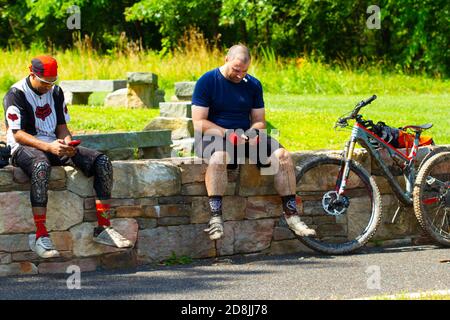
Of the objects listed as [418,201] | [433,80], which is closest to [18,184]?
[418,201]

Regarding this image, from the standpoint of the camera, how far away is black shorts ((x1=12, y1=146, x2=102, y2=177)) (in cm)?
776

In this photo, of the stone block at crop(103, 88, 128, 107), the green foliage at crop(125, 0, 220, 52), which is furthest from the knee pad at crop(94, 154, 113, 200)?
the green foliage at crop(125, 0, 220, 52)

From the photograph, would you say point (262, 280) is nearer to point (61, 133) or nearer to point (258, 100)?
point (258, 100)

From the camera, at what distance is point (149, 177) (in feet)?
27.3

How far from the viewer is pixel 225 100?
8.53 metres

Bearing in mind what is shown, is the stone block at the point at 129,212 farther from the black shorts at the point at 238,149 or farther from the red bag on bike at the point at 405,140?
the red bag on bike at the point at 405,140

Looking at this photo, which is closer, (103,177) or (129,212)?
(103,177)

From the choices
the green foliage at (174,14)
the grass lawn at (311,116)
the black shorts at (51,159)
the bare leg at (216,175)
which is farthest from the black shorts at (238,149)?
the green foliage at (174,14)

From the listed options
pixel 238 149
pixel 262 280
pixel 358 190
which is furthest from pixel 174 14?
pixel 262 280

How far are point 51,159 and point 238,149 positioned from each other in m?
1.45

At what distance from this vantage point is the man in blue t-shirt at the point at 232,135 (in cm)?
830

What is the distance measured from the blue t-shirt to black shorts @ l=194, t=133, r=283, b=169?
7.0 inches

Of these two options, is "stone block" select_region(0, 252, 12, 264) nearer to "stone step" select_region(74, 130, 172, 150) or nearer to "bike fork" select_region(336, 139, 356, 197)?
"stone step" select_region(74, 130, 172, 150)
